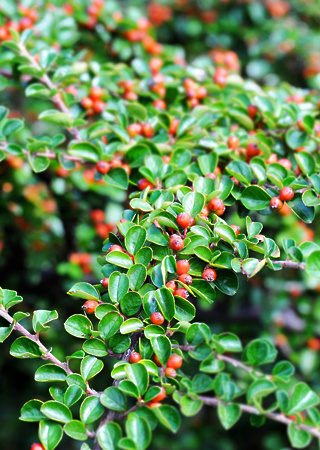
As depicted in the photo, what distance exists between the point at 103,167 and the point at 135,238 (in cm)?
39

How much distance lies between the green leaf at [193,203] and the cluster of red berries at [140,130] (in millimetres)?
476

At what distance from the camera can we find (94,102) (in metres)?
1.78

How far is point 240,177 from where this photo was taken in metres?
1.33

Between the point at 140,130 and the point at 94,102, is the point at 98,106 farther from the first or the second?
the point at 140,130

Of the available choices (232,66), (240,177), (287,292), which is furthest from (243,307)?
(240,177)

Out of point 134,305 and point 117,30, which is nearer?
point 134,305

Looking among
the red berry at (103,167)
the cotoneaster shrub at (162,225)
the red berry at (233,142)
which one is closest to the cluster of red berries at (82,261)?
the cotoneaster shrub at (162,225)

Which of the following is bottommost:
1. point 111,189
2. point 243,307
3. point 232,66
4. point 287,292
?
point 243,307

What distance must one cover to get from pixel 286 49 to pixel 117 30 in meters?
1.24

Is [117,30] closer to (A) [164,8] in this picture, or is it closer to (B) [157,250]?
(A) [164,8]

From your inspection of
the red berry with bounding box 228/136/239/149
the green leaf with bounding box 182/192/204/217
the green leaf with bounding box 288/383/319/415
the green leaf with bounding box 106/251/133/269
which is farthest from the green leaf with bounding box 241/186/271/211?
the green leaf with bounding box 288/383/319/415

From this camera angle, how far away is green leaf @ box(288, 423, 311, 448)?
1163 mm

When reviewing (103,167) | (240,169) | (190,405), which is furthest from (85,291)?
(240,169)

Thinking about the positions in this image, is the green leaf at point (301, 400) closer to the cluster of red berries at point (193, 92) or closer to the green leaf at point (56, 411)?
the green leaf at point (56, 411)
